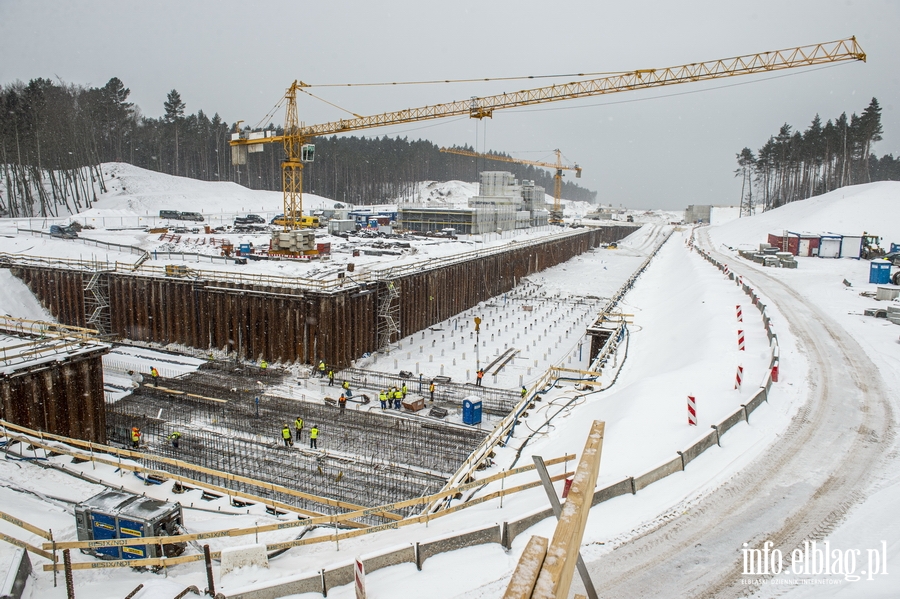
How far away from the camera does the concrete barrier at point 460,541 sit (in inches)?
323

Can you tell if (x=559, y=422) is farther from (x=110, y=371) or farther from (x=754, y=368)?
(x=110, y=371)

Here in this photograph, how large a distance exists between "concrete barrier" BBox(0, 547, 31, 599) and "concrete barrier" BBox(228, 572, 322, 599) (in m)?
2.91

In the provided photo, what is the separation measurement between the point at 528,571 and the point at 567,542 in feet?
0.90

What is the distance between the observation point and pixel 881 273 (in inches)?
1272

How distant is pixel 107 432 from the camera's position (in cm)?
2022

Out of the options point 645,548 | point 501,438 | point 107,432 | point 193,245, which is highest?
point 193,245

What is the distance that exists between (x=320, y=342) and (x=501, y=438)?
14278 mm

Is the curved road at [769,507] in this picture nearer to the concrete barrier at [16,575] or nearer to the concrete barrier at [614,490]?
the concrete barrier at [614,490]

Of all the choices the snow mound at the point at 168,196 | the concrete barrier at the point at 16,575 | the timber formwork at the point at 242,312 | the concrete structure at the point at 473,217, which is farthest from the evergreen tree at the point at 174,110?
the concrete barrier at the point at 16,575

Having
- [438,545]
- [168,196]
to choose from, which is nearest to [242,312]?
[438,545]

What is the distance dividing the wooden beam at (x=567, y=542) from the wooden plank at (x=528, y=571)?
50mm

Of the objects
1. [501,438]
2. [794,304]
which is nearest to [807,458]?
[501,438]

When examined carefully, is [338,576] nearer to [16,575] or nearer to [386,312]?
[16,575]

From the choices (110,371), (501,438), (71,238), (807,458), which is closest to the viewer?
(807,458)
